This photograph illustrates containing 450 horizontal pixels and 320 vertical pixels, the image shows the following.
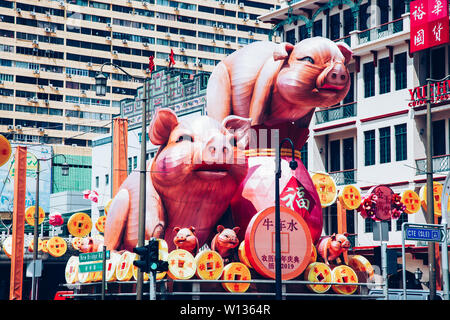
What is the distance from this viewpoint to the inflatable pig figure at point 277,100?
23.4 m

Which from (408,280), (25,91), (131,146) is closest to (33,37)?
(25,91)

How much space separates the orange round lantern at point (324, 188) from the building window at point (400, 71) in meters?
14.0

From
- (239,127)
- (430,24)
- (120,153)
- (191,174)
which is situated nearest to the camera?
(191,174)

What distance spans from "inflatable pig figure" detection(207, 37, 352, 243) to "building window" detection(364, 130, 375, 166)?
668 inches

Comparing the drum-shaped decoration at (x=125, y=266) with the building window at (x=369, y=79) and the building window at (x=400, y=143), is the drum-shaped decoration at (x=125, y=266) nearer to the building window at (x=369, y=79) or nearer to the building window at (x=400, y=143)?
the building window at (x=400, y=143)

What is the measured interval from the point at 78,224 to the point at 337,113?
51.5 feet

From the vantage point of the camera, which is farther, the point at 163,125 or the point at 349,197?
the point at 349,197

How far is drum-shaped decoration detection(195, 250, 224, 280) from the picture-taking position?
22.9 meters

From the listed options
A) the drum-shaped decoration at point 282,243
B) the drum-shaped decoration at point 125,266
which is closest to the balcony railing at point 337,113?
the drum-shaped decoration at point 282,243

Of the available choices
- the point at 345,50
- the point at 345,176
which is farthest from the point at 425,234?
the point at 345,176

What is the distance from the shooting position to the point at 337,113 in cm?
4384

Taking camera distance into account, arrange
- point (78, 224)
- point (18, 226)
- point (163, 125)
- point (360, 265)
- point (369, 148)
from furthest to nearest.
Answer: point (369, 148)
point (78, 224)
point (18, 226)
point (360, 265)
point (163, 125)

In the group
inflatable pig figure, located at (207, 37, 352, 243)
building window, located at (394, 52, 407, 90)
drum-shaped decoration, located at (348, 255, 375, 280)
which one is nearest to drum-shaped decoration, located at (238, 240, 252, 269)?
inflatable pig figure, located at (207, 37, 352, 243)

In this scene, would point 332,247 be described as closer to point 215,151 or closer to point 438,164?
point 215,151
